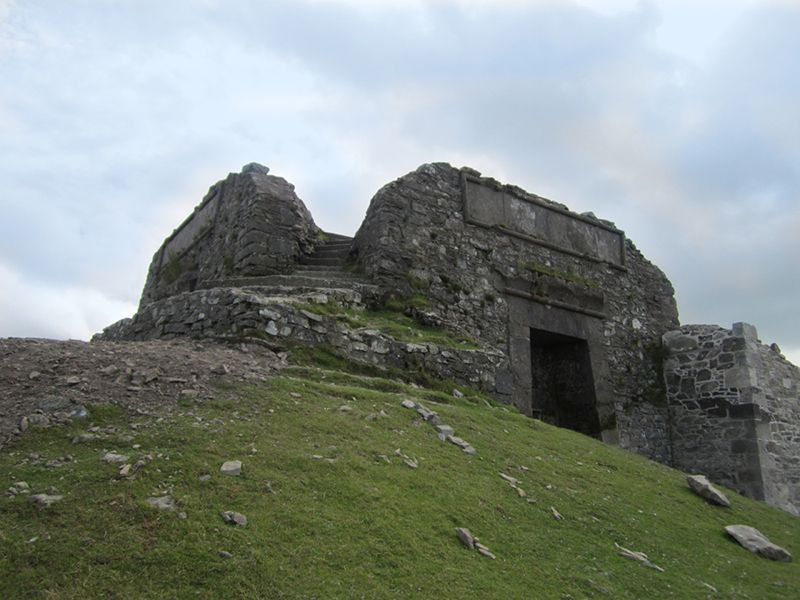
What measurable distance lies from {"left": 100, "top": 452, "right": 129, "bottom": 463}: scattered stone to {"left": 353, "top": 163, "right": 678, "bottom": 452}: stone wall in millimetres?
6973

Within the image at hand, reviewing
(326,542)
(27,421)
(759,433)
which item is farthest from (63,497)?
(759,433)

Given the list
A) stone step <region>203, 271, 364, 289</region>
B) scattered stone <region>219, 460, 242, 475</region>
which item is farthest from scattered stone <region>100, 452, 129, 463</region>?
stone step <region>203, 271, 364, 289</region>

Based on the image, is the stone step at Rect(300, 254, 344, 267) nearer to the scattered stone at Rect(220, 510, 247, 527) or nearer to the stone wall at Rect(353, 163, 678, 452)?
the stone wall at Rect(353, 163, 678, 452)

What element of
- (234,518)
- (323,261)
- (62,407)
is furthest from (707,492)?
(323,261)

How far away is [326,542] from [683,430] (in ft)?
41.9

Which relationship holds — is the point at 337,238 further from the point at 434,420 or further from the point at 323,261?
the point at 434,420

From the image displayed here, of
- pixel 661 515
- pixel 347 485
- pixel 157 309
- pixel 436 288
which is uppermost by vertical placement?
pixel 436 288

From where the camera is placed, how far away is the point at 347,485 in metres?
4.74

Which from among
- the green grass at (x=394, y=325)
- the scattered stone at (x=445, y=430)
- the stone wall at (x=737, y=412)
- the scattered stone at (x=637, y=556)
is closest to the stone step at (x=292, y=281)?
the green grass at (x=394, y=325)

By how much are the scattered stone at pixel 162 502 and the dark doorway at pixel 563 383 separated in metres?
10.4

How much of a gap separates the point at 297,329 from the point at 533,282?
6.81 m

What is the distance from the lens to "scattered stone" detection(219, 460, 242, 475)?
4430 millimetres

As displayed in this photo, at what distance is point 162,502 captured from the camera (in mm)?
3934

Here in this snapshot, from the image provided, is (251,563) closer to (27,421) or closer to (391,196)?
(27,421)
